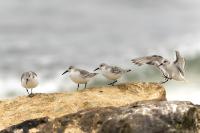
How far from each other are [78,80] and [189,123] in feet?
32.3

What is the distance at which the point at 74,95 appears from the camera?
27781 millimetres

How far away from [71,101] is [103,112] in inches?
161

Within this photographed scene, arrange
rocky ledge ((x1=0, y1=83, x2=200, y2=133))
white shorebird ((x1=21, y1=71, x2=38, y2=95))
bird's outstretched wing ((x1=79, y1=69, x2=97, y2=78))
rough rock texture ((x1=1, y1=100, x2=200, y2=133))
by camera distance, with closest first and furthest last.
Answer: rough rock texture ((x1=1, y1=100, x2=200, y2=133)), rocky ledge ((x1=0, y1=83, x2=200, y2=133)), bird's outstretched wing ((x1=79, y1=69, x2=97, y2=78)), white shorebird ((x1=21, y1=71, x2=38, y2=95))

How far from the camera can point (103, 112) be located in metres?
23.1

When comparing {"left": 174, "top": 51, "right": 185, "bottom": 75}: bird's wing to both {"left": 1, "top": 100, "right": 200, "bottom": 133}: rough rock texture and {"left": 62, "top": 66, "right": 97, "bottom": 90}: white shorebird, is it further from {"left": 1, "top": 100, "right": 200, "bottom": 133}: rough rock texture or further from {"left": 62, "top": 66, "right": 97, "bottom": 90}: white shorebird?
{"left": 1, "top": 100, "right": 200, "bottom": 133}: rough rock texture

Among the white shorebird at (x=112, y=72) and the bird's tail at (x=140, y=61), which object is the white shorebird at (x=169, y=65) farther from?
the white shorebird at (x=112, y=72)

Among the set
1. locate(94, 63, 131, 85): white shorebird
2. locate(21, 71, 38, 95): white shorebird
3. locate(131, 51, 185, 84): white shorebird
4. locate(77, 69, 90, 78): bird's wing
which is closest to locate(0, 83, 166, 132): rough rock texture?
locate(131, 51, 185, 84): white shorebird

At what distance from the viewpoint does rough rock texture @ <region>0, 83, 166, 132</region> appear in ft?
86.7

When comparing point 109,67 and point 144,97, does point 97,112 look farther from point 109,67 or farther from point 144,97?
point 109,67

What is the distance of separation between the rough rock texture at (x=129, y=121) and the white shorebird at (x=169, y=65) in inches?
227

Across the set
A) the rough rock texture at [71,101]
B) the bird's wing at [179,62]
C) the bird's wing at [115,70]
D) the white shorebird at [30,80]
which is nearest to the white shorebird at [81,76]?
the bird's wing at [115,70]

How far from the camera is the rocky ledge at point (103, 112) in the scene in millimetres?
21672

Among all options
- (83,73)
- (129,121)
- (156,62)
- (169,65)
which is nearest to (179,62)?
(169,65)

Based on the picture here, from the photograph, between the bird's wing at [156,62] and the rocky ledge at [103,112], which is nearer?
the rocky ledge at [103,112]
